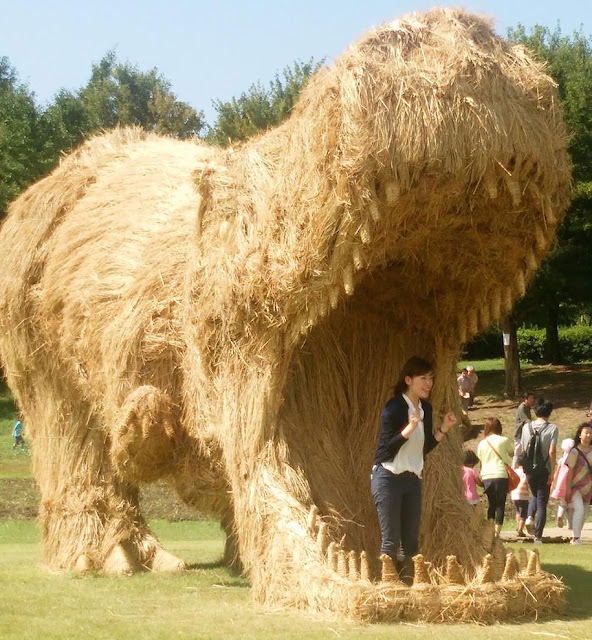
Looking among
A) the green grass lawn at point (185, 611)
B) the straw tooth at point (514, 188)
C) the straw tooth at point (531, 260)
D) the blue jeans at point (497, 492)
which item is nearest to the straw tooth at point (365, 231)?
the straw tooth at point (514, 188)

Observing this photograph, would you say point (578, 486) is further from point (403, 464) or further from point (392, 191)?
point (392, 191)

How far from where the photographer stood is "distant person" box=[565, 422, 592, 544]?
39.9 feet

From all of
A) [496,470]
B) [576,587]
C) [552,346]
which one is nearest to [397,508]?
[576,587]

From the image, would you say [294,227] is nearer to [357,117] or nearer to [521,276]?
[357,117]

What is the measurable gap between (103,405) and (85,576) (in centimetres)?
158

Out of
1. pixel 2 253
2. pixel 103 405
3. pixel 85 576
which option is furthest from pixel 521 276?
pixel 2 253

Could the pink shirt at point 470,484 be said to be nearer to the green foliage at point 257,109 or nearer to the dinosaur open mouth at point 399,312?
the dinosaur open mouth at point 399,312

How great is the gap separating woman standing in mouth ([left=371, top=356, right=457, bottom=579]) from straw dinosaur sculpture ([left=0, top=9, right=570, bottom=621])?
0.98 feet

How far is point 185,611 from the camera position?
282 inches

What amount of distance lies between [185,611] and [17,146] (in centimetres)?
3161

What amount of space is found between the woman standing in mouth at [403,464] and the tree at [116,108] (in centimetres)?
3176

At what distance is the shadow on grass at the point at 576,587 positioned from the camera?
700cm

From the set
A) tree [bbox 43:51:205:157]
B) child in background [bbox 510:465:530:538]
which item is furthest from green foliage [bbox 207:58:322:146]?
child in background [bbox 510:465:530:538]

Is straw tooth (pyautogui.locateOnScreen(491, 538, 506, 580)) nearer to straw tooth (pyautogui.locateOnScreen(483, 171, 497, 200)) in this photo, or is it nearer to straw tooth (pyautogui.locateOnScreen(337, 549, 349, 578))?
straw tooth (pyautogui.locateOnScreen(337, 549, 349, 578))
